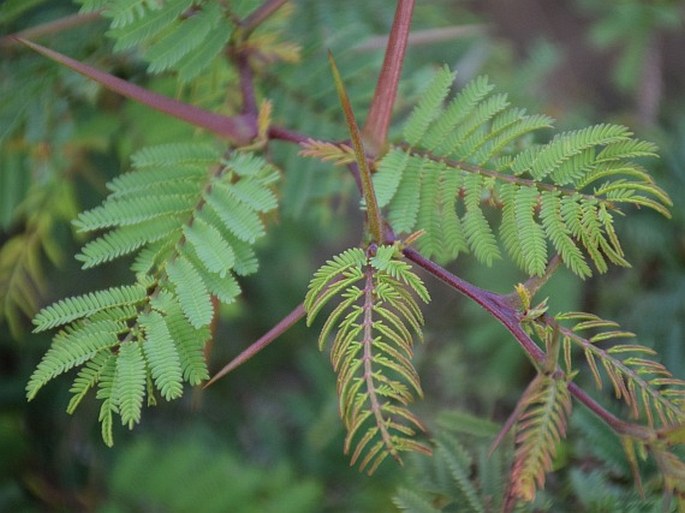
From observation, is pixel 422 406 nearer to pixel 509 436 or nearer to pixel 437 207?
pixel 509 436

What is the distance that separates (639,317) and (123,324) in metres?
1.31

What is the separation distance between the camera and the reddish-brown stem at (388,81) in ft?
2.74

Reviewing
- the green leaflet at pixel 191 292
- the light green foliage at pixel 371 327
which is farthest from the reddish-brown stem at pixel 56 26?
the light green foliage at pixel 371 327

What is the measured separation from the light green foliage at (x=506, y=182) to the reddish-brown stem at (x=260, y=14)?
25 cm

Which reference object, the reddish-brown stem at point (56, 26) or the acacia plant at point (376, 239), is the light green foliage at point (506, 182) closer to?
the acacia plant at point (376, 239)

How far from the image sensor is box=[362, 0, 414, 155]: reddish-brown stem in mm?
835

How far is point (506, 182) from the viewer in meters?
0.87

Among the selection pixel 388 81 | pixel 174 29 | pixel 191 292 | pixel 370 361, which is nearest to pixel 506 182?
pixel 388 81

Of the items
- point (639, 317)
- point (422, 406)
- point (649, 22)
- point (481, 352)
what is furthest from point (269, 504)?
point (649, 22)

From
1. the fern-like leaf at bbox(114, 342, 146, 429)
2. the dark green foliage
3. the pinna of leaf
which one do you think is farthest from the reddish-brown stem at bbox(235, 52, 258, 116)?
the dark green foliage

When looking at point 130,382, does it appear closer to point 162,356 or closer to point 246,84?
point 162,356

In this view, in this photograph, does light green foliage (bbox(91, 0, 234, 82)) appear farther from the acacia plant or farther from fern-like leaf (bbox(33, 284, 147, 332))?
fern-like leaf (bbox(33, 284, 147, 332))

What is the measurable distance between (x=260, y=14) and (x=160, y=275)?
1.36 ft

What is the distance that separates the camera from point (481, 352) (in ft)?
6.33
